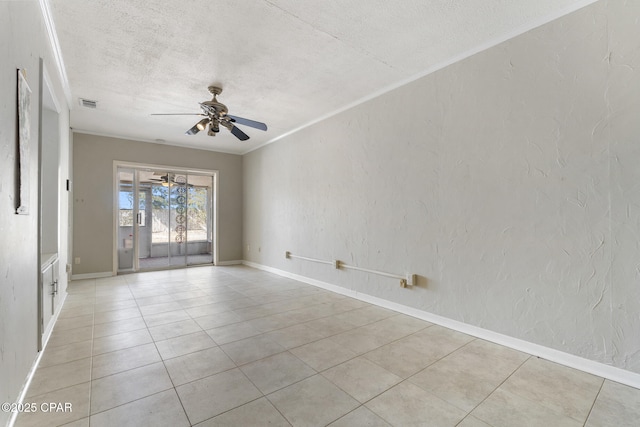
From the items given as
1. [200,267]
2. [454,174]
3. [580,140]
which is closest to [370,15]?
[454,174]

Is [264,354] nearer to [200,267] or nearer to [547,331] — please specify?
[547,331]

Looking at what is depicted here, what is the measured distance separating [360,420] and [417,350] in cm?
105

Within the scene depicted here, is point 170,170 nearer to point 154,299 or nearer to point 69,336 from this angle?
point 154,299

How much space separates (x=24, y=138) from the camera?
1719mm

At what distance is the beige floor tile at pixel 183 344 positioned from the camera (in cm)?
239

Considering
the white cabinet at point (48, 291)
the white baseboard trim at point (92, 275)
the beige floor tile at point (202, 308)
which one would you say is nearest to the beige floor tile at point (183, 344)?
the beige floor tile at point (202, 308)

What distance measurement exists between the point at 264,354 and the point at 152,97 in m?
3.56

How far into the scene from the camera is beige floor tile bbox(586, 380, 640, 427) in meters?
1.60

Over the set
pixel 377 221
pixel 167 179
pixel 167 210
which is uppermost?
pixel 167 179

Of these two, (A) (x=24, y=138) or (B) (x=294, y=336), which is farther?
(B) (x=294, y=336)

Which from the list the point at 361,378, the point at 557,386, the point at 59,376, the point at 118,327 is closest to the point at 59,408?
the point at 59,376

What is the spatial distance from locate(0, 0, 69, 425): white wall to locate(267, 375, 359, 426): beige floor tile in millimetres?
1360

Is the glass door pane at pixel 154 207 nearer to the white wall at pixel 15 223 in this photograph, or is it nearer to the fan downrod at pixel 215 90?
the fan downrod at pixel 215 90

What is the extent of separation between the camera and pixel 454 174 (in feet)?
9.58
